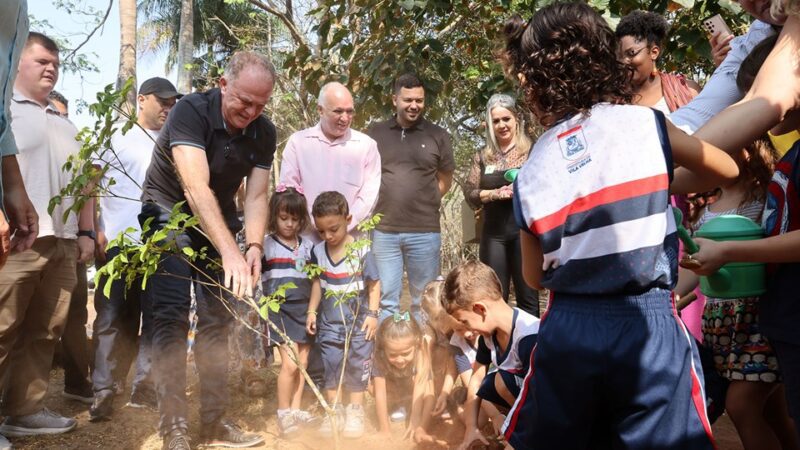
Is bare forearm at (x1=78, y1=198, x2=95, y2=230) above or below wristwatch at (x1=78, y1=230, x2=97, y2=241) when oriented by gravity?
above

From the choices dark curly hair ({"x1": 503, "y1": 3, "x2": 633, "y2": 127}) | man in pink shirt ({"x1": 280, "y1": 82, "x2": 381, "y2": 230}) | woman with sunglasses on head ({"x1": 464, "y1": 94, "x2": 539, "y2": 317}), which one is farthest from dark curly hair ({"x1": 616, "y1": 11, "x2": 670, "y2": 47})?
man in pink shirt ({"x1": 280, "y1": 82, "x2": 381, "y2": 230})

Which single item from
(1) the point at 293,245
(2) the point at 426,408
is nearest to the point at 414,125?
(1) the point at 293,245

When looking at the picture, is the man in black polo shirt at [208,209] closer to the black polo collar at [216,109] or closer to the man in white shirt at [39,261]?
the black polo collar at [216,109]

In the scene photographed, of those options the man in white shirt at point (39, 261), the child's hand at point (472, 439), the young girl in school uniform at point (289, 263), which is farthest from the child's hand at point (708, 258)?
the man in white shirt at point (39, 261)

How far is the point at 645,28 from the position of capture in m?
3.42

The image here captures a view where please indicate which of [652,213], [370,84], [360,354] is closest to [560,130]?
[652,213]

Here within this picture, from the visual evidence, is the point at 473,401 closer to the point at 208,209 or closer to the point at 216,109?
the point at 208,209

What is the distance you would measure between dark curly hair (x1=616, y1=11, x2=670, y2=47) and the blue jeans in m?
2.08

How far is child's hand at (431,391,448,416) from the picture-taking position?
12.8ft

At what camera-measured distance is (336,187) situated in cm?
470

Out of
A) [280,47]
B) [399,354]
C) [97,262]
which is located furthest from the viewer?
[280,47]

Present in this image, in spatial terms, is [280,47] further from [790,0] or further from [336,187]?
[790,0]

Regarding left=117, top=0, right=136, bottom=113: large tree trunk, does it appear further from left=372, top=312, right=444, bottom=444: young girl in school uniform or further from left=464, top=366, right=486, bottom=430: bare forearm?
left=464, top=366, right=486, bottom=430: bare forearm

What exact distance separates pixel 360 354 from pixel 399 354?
27cm
